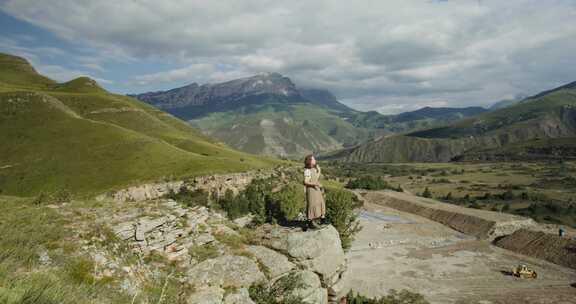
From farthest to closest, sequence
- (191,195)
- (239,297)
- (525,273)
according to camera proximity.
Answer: (191,195), (525,273), (239,297)

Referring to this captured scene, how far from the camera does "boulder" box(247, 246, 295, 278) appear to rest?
1497 centimetres

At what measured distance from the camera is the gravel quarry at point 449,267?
36000mm

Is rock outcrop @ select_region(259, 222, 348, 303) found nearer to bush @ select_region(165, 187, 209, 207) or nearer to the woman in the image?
the woman

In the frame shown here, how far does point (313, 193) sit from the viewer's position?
661 inches

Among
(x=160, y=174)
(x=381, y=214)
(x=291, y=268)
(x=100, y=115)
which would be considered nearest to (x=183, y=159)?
(x=160, y=174)

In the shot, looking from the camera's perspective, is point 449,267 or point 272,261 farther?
point 449,267

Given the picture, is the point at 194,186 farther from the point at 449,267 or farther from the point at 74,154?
the point at 449,267

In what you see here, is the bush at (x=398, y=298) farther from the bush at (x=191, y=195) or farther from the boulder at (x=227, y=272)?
the bush at (x=191, y=195)

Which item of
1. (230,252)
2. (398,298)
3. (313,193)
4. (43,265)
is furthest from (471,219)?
(43,265)

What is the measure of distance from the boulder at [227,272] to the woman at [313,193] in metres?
4.18

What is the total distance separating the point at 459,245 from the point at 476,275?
1558 cm

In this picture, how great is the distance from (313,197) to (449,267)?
38.3m

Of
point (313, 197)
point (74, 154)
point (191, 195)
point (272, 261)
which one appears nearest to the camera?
point (272, 261)

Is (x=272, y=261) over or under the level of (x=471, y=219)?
over
